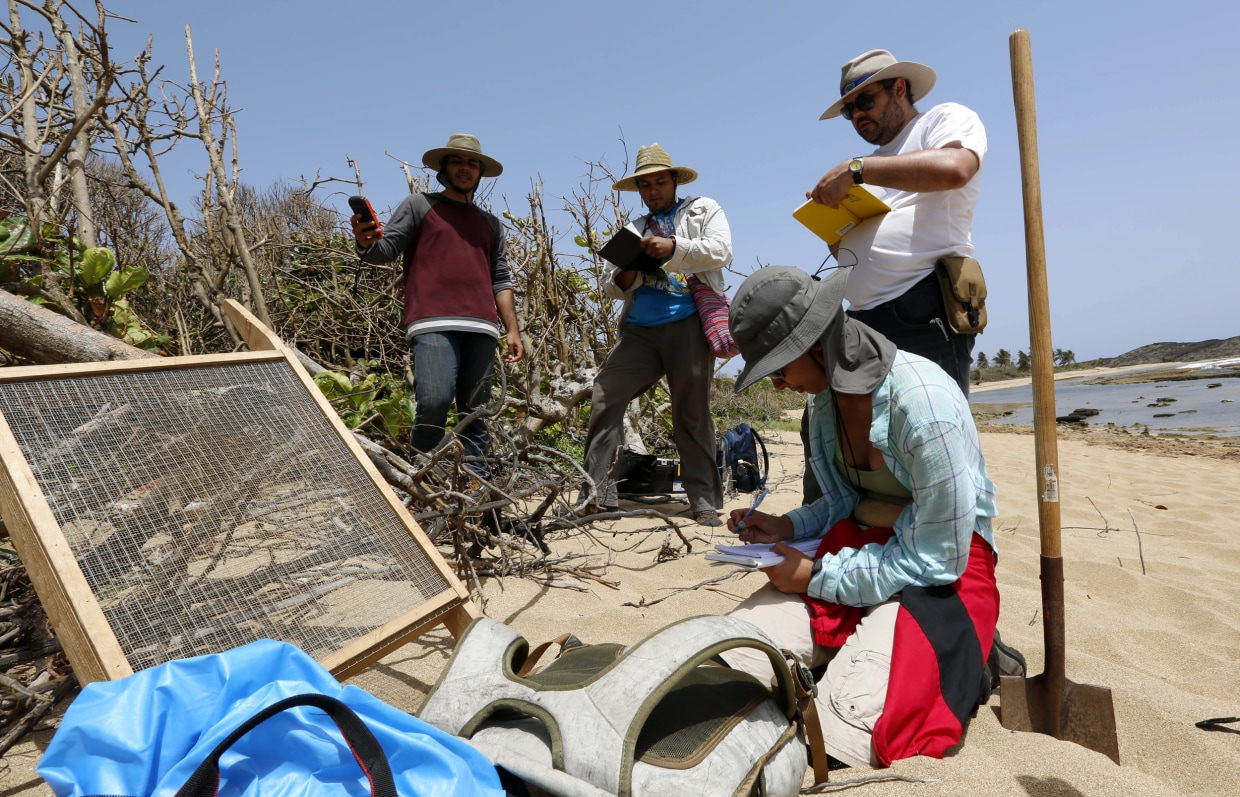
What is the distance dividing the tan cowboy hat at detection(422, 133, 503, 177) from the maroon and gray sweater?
0.23 meters

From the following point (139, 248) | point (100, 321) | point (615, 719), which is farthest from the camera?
point (139, 248)

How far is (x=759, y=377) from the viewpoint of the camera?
1762 millimetres

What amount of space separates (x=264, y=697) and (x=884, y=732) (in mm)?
1232

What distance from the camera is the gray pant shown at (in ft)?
14.2

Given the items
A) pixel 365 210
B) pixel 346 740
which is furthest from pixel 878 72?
pixel 346 740

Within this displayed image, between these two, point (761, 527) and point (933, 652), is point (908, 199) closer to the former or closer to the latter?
point (761, 527)

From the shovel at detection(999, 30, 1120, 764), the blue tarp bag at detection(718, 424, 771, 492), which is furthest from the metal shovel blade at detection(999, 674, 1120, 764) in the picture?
the blue tarp bag at detection(718, 424, 771, 492)

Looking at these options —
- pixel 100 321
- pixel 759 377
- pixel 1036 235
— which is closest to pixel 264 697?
pixel 759 377

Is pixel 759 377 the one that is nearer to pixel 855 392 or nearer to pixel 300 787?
pixel 855 392

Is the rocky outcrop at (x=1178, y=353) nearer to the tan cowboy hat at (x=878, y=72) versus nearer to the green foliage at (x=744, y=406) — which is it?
the green foliage at (x=744, y=406)

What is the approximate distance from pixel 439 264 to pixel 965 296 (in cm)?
247

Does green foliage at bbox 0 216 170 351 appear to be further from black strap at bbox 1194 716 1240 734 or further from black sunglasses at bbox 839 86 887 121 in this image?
black strap at bbox 1194 716 1240 734

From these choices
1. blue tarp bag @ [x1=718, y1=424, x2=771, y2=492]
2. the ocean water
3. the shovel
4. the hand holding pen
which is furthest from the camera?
the ocean water

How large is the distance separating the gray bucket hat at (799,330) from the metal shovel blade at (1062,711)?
92 cm
